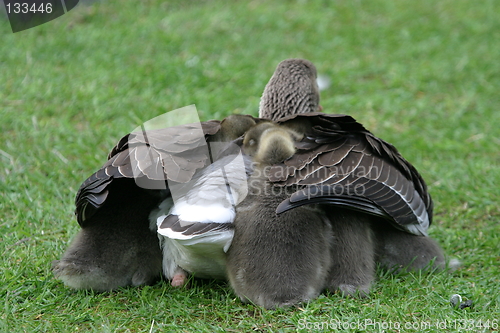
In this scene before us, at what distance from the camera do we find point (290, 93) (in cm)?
526

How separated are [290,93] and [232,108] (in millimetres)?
2242

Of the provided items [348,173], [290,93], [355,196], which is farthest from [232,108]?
[355,196]

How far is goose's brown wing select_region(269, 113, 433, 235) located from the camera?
3.69m

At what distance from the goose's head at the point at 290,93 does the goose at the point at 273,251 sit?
4.82 feet

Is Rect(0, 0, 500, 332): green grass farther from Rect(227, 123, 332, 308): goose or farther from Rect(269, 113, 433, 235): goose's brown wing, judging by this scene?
Rect(269, 113, 433, 235): goose's brown wing

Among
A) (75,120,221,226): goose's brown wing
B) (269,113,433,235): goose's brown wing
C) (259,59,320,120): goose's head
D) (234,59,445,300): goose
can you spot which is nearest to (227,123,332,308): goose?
(234,59,445,300): goose

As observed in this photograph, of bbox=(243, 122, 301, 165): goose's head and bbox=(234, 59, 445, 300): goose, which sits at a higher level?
bbox=(243, 122, 301, 165): goose's head

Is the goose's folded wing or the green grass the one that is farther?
the green grass

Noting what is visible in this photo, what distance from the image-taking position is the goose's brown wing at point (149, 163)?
3656 millimetres

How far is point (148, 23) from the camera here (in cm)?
955

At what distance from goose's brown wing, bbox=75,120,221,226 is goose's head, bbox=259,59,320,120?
47.8 inches

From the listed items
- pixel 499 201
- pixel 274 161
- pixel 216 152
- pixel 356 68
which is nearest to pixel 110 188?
pixel 216 152

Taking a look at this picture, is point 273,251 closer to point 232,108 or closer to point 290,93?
point 290,93

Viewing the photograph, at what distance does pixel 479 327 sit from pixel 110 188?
2336 millimetres
